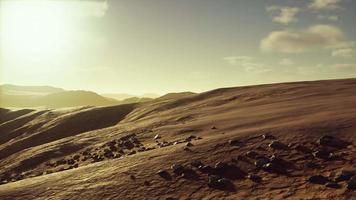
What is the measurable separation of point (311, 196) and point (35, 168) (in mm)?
20764

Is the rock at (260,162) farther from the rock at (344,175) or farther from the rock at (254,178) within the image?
the rock at (344,175)

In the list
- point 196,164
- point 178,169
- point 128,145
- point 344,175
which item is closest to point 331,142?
point 344,175

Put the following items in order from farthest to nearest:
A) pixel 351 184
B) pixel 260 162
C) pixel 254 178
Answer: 1. pixel 260 162
2. pixel 254 178
3. pixel 351 184

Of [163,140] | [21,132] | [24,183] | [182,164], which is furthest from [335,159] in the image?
[21,132]

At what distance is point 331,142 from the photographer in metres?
16.2

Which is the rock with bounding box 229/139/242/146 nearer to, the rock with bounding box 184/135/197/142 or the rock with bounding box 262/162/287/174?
the rock with bounding box 262/162/287/174

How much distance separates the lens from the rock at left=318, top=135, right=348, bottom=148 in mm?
15958

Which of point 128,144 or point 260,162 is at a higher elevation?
point 260,162

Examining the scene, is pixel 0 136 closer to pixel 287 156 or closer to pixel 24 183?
pixel 24 183

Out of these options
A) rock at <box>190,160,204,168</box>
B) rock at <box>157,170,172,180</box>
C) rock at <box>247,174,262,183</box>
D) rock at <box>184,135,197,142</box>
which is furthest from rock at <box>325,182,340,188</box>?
rock at <box>184,135,197,142</box>

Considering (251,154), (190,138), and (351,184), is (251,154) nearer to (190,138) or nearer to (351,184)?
(351,184)

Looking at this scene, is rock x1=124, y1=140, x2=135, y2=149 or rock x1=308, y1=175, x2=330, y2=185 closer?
rock x1=308, y1=175, x2=330, y2=185

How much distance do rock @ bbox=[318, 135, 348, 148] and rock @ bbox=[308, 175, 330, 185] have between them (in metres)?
3.35

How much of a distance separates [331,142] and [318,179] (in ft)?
A: 12.2
